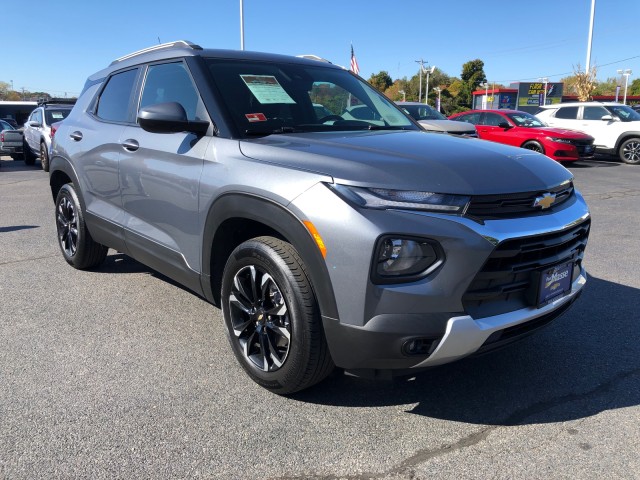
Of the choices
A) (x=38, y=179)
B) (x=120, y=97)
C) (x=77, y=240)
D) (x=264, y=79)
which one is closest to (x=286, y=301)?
(x=264, y=79)

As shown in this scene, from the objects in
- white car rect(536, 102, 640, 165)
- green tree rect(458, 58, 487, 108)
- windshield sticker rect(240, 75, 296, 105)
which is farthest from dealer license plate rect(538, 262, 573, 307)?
green tree rect(458, 58, 487, 108)

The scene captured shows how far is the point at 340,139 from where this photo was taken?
10.2 ft

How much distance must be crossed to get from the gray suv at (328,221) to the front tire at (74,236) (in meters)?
1.06

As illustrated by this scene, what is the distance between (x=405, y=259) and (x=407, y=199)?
0.26m

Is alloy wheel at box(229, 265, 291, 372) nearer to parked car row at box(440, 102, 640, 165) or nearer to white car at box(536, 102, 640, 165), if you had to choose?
parked car row at box(440, 102, 640, 165)

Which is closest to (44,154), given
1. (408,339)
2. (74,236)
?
(74,236)

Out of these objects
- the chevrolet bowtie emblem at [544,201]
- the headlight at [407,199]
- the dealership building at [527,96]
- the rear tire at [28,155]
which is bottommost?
the rear tire at [28,155]

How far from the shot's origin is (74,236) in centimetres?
516

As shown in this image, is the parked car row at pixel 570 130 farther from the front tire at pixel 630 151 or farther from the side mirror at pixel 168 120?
the side mirror at pixel 168 120

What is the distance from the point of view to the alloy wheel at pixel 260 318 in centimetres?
280

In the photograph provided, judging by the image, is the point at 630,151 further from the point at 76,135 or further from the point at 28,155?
the point at 28,155

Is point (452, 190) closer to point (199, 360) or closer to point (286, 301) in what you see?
point (286, 301)

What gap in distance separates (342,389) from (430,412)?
19.5 inches

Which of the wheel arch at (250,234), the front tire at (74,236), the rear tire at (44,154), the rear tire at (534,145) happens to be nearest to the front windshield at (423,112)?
the rear tire at (534,145)
